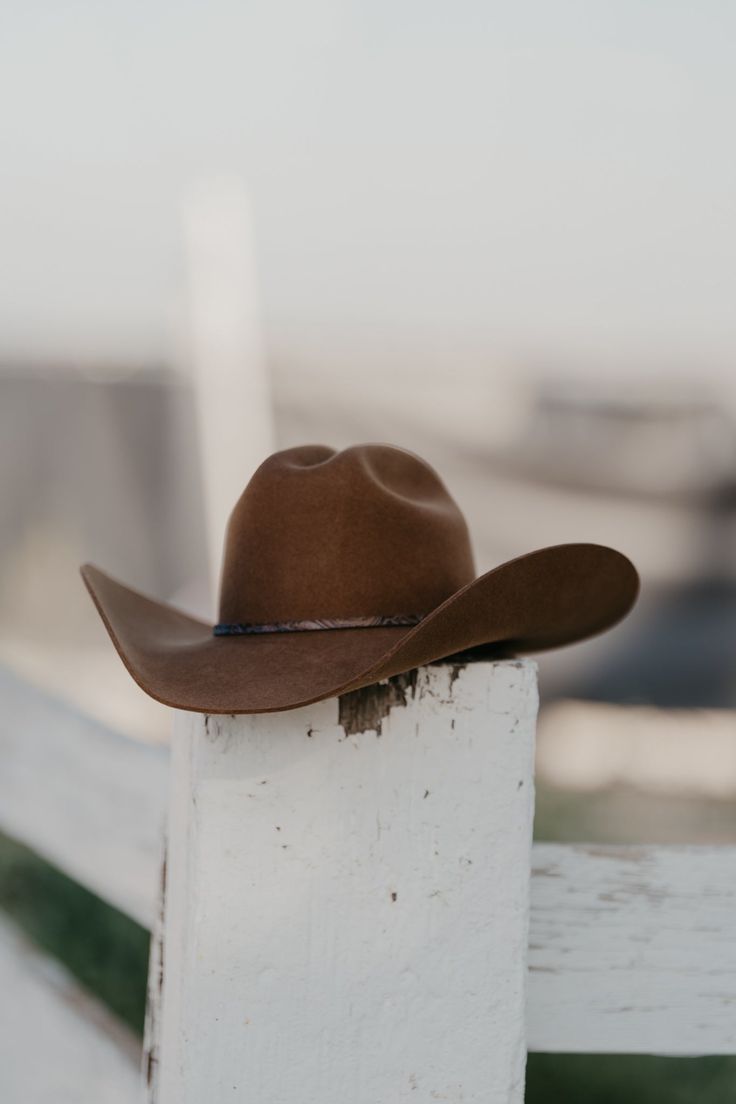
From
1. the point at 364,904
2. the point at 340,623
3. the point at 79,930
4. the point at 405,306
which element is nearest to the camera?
the point at 364,904

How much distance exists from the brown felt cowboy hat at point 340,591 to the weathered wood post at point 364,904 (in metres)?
0.04

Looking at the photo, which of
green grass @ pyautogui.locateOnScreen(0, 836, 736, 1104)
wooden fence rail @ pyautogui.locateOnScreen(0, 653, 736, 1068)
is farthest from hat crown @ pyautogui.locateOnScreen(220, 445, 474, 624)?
green grass @ pyautogui.locateOnScreen(0, 836, 736, 1104)

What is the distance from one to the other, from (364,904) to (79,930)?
2.02m

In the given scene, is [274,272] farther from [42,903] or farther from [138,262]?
[42,903]

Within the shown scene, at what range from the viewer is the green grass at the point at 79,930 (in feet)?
7.54

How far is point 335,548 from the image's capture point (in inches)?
34.3

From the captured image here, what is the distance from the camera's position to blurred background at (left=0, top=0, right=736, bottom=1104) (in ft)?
9.71

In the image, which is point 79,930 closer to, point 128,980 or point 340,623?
point 128,980

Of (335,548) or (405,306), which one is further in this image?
(405,306)

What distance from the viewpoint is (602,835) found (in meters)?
3.04

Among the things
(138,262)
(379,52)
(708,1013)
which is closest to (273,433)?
(138,262)

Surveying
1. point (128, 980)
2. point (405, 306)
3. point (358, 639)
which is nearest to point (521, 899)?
point (358, 639)

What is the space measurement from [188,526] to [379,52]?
1441mm

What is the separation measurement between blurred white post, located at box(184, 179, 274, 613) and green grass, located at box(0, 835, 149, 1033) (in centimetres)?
92
